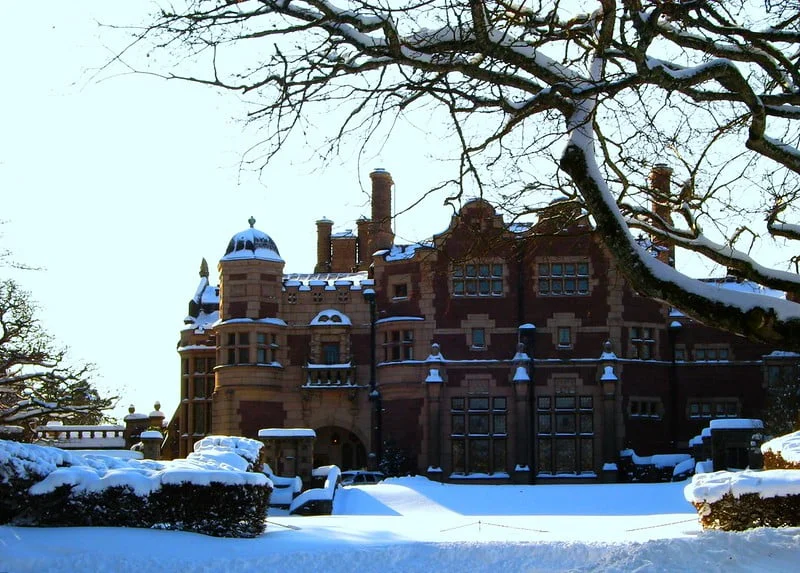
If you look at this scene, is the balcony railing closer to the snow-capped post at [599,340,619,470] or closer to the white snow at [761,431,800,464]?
the snow-capped post at [599,340,619,470]

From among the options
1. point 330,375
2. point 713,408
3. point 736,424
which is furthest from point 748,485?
point 330,375

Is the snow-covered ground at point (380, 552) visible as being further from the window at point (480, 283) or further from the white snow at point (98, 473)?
the window at point (480, 283)

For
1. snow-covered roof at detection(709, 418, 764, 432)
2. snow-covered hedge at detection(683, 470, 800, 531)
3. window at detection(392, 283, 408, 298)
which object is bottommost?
snow-covered hedge at detection(683, 470, 800, 531)

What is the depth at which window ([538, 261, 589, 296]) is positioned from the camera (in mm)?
39156

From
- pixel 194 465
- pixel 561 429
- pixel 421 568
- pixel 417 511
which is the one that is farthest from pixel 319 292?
pixel 421 568

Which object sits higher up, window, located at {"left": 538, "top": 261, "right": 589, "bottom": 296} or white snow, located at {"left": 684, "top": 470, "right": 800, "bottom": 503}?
window, located at {"left": 538, "top": 261, "right": 589, "bottom": 296}

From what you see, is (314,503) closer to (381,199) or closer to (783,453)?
(783,453)

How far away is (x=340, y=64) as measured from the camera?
41.3 ft

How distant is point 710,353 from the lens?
40344 millimetres

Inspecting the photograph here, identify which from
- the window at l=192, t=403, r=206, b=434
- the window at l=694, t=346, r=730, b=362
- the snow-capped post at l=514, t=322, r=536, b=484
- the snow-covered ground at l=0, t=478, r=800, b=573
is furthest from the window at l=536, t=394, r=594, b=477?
the snow-covered ground at l=0, t=478, r=800, b=573

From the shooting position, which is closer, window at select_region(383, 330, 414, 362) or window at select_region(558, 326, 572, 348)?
window at select_region(558, 326, 572, 348)

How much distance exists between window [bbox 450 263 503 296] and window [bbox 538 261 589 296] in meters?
1.32

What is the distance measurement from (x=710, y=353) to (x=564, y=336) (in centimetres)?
521

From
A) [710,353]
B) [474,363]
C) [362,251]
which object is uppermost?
[362,251]
